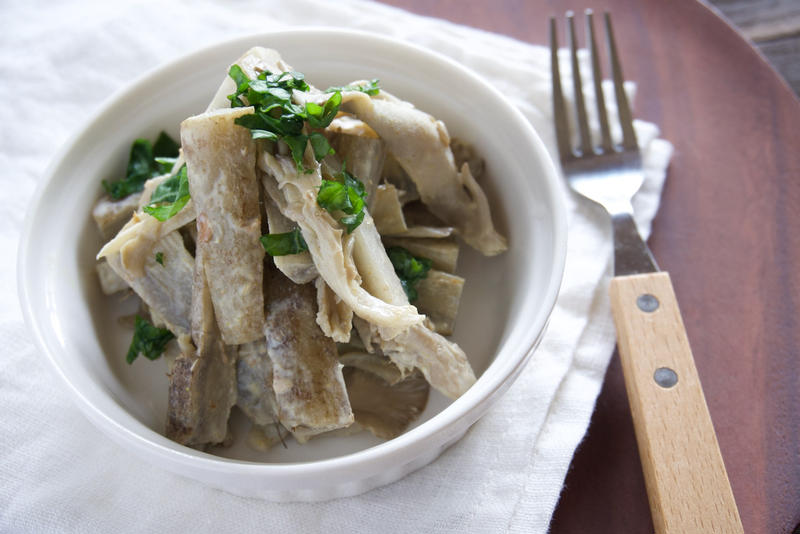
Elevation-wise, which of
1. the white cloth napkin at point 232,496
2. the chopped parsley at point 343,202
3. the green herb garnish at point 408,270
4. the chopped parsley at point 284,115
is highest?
the chopped parsley at point 284,115

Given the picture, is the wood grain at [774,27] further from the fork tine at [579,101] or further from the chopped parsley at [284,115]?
the chopped parsley at [284,115]

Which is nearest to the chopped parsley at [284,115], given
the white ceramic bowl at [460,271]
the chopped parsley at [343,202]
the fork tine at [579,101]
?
the chopped parsley at [343,202]

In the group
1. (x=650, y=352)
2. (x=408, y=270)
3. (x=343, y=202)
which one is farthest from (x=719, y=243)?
(x=343, y=202)

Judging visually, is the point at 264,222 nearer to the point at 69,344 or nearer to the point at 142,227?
the point at 142,227

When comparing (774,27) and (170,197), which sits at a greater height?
(774,27)

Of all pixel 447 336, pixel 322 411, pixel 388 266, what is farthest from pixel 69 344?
pixel 447 336

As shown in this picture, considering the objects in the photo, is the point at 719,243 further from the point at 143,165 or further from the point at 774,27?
the point at 143,165
